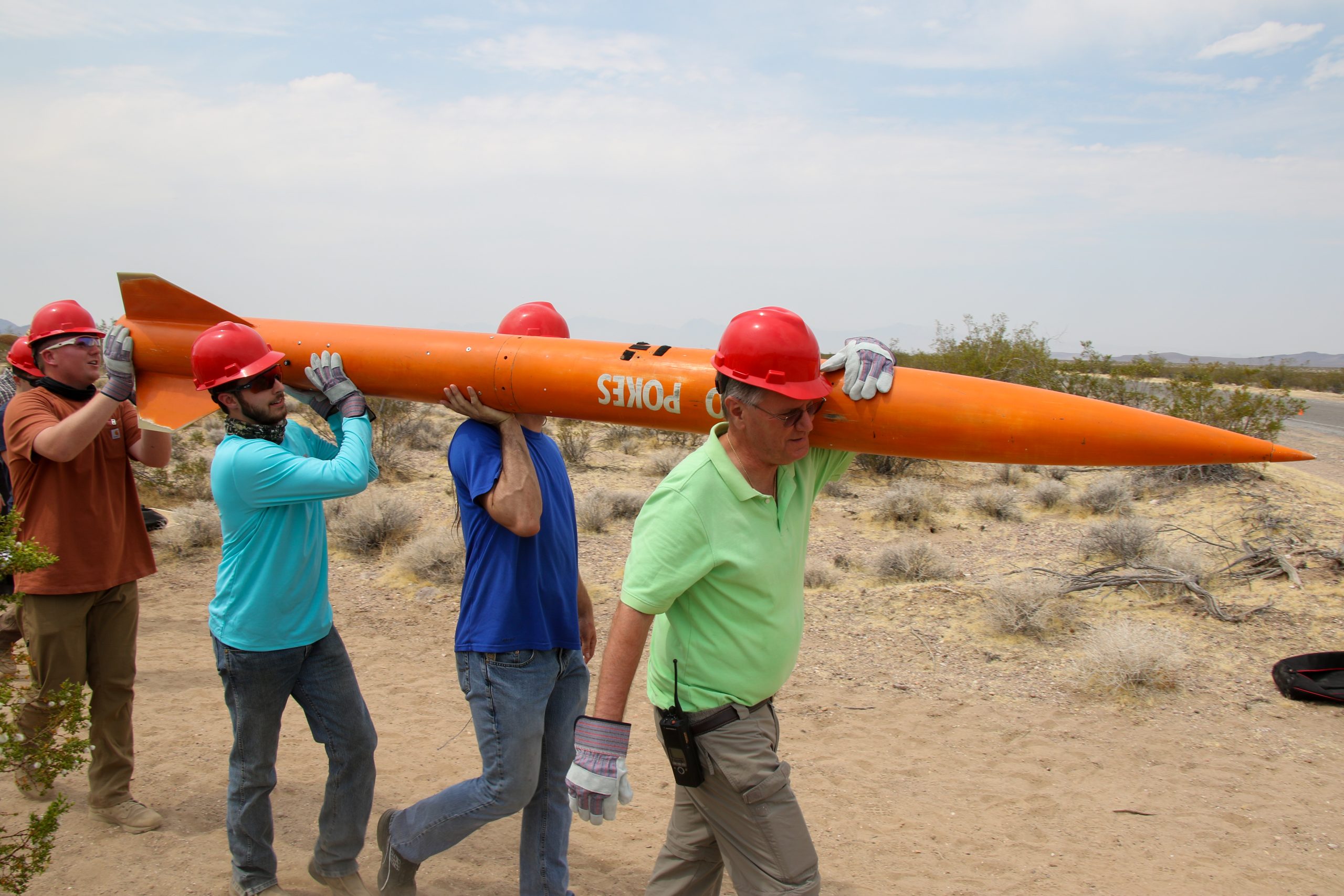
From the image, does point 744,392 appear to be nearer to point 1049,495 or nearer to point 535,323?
point 535,323

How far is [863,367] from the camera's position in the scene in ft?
9.29

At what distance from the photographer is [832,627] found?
7348 mm

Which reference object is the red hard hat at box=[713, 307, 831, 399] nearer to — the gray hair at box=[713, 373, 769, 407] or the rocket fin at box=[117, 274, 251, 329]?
the gray hair at box=[713, 373, 769, 407]

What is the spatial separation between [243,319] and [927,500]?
9.59m

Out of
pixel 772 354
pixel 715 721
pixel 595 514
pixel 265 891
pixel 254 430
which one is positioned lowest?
pixel 265 891

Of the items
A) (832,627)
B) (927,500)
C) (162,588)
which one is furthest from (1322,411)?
(162,588)

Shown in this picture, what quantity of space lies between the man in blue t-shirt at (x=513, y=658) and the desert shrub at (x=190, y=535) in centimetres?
746

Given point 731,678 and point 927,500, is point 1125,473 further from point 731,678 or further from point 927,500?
point 731,678

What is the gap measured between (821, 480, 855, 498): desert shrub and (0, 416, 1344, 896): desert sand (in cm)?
471

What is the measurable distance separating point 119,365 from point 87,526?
756 mm

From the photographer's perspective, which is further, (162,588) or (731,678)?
(162,588)

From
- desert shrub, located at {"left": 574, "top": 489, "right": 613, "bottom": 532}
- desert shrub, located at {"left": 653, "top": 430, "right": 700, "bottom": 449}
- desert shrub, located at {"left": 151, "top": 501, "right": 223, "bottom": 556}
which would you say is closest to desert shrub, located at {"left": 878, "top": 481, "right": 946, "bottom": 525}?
desert shrub, located at {"left": 574, "top": 489, "right": 613, "bottom": 532}

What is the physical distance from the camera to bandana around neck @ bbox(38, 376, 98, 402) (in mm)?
3840

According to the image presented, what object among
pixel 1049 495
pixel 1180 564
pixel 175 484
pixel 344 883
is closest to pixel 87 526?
pixel 344 883
